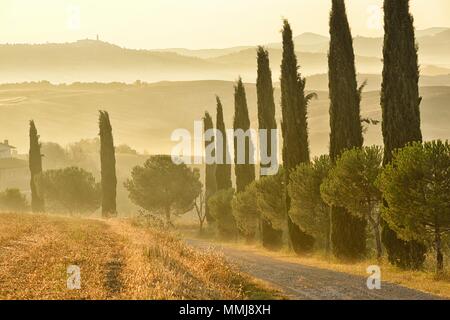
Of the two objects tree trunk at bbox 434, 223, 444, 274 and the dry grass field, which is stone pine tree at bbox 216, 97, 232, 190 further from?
tree trunk at bbox 434, 223, 444, 274

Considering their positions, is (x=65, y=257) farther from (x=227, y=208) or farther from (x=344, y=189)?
(x=227, y=208)

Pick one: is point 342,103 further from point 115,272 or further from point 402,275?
point 115,272

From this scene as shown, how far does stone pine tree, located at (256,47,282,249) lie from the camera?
146ft

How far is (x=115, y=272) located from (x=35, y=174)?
211 feet

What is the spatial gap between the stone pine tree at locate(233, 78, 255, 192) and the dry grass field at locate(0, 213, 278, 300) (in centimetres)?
2316

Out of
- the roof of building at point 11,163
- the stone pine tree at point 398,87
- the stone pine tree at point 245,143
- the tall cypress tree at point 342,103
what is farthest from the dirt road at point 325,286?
the roof of building at point 11,163

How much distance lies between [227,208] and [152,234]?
2408 cm

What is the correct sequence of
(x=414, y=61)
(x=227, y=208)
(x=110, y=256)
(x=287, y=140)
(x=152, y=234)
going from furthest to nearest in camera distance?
1. (x=227, y=208)
2. (x=287, y=140)
3. (x=152, y=234)
4. (x=414, y=61)
5. (x=110, y=256)

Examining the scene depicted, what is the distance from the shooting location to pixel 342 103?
1240 inches

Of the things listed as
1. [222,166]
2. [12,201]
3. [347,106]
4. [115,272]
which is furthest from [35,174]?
[115,272]

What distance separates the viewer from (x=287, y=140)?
38.1 meters

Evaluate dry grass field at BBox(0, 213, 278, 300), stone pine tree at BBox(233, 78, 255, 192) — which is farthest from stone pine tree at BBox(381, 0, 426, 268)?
stone pine tree at BBox(233, 78, 255, 192)

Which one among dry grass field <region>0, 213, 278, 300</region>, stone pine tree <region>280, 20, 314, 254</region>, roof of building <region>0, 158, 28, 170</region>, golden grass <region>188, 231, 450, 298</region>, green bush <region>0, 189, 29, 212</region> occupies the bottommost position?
green bush <region>0, 189, 29, 212</region>

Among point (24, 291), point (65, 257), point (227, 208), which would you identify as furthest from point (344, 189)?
point (227, 208)
